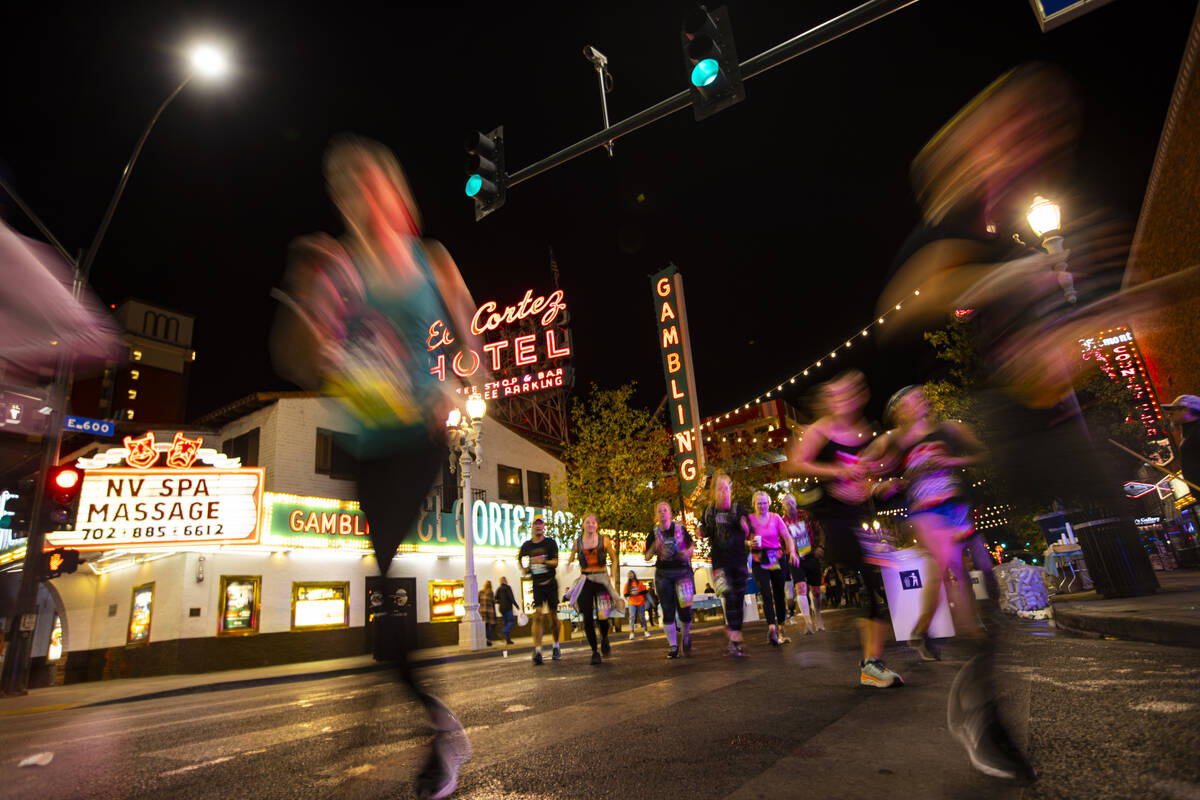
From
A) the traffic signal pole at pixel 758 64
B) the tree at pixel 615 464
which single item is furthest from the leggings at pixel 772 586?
the tree at pixel 615 464

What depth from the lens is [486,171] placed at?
8102 mm

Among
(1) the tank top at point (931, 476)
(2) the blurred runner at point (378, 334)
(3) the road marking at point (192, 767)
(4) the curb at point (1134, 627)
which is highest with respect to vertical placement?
(2) the blurred runner at point (378, 334)

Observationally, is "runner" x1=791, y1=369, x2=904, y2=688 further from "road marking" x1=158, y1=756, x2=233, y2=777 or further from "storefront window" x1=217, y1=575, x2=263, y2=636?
"storefront window" x1=217, y1=575, x2=263, y2=636

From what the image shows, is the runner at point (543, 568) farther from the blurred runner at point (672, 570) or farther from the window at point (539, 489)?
the window at point (539, 489)

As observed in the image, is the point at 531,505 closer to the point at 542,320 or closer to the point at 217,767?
the point at 542,320

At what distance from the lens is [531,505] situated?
2762 centimetres

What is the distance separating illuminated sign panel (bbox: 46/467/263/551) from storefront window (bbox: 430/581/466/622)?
6820 millimetres

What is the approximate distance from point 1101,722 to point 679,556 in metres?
5.54

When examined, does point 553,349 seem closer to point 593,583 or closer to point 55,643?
point 55,643

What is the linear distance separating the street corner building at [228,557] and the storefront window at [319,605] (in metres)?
0.04

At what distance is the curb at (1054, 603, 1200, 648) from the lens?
5.30 metres

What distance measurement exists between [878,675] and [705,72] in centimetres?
570

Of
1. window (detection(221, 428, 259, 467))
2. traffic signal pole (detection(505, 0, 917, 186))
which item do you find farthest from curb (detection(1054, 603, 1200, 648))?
window (detection(221, 428, 259, 467))

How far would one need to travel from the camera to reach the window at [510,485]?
86.3 ft
